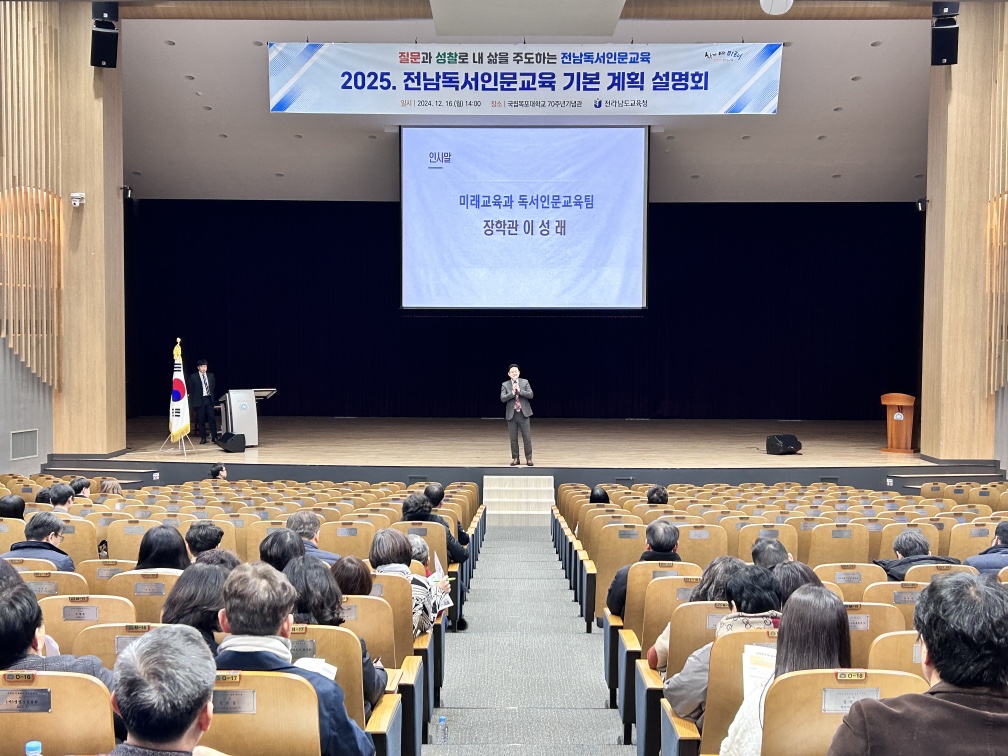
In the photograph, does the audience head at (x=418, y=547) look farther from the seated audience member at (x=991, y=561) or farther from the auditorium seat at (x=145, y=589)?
the seated audience member at (x=991, y=561)

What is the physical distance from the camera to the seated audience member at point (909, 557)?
451 cm

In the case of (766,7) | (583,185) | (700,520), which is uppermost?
(766,7)

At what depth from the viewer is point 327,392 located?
21188mm

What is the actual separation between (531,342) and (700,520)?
15106 mm

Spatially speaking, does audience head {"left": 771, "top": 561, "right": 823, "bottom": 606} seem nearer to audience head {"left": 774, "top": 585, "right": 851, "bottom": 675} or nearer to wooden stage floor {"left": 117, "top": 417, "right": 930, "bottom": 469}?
audience head {"left": 774, "top": 585, "right": 851, "bottom": 675}

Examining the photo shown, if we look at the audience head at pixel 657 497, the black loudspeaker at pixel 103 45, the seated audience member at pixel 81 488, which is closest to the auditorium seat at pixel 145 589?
the audience head at pixel 657 497

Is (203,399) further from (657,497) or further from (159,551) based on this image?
(159,551)

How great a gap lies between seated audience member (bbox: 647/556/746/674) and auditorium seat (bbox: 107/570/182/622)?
6.05ft

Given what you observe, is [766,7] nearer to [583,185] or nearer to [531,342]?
[583,185]

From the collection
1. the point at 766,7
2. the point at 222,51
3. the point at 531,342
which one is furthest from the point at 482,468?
the point at 531,342

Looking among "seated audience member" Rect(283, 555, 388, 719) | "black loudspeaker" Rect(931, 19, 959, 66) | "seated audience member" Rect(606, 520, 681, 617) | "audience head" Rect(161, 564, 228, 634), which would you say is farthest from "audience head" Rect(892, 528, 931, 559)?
"black loudspeaker" Rect(931, 19, 959, 66)

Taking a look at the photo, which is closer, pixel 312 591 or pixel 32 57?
pixel 312 591

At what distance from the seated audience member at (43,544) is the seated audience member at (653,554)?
2475mm

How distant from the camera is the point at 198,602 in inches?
109
